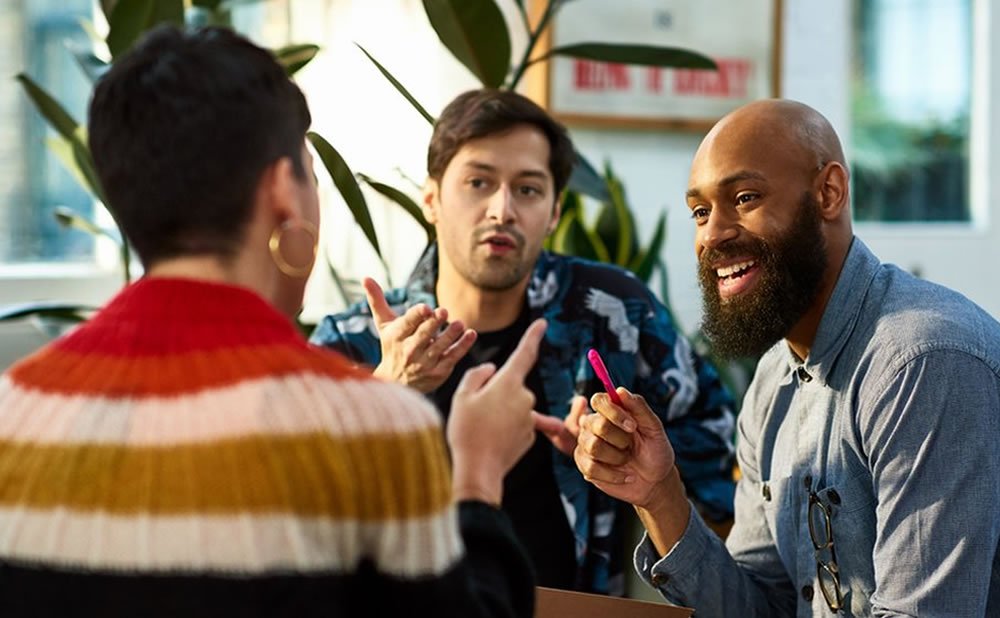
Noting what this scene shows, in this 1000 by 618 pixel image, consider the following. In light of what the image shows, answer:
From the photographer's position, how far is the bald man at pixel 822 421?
4.36 feet

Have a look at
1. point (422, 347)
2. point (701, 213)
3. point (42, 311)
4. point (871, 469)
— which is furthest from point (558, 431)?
point (42, 311)

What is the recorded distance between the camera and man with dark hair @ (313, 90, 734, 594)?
2232 millimetres

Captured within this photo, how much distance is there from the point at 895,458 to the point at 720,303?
0.33 meters

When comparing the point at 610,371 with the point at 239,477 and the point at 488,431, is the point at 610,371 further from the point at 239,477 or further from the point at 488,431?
the point at 239,477

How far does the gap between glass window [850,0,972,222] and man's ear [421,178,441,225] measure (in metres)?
2.03

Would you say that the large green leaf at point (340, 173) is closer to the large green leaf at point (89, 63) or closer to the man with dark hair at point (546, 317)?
the man with dark hair at point (546, 317)

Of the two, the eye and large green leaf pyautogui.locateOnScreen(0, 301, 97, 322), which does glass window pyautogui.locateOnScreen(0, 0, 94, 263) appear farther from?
the eye

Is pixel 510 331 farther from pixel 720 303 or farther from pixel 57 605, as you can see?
pixel 57 605

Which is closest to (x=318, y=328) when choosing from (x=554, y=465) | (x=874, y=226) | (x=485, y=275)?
(x=485, y=275)

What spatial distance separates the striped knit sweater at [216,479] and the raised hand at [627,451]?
1.92 feet

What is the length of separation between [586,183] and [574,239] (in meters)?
0.31

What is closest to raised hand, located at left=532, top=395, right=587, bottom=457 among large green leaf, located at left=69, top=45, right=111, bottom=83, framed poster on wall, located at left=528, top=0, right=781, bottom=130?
large green leaf, located at left=69, top=45, right=111, bottom=83

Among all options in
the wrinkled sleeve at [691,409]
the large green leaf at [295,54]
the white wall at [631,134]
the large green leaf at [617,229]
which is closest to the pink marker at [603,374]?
the wrinkled sleeve at [691,409]

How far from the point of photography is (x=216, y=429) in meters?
0.83
